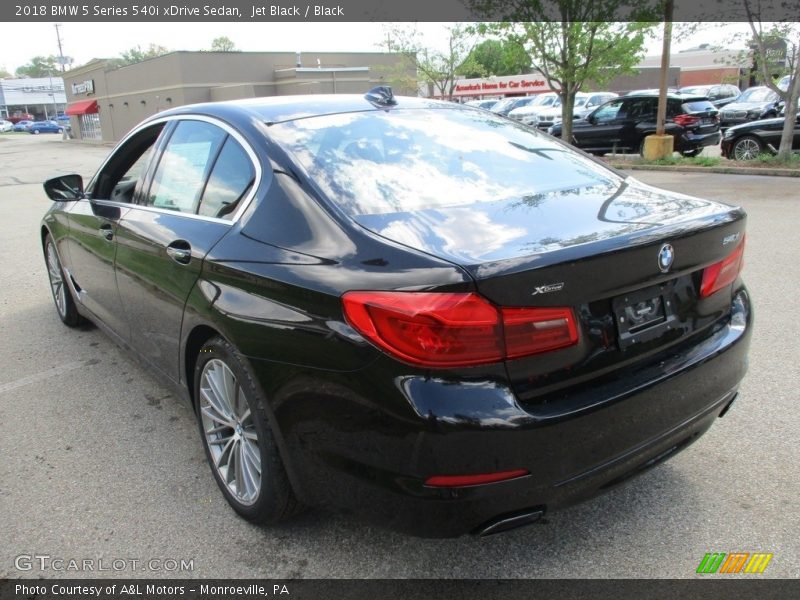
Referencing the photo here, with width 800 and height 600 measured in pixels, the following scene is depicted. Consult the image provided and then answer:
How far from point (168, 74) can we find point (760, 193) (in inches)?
1551

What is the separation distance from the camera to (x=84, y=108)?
2124 inches

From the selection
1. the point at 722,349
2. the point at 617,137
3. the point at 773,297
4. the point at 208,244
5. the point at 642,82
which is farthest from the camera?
the point at 642,82

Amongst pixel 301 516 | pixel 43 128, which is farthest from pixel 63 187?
pixel 43 128

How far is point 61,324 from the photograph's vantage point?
5586mm

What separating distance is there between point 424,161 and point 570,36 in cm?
1509

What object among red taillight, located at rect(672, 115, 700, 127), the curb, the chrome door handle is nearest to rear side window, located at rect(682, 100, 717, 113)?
red taillight, located at rect(672, 115, 700, 127)

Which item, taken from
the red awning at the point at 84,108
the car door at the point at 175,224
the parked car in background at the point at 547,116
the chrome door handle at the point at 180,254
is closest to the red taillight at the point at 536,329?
the car door at the point at 175,224

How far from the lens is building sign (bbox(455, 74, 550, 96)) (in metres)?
51.2

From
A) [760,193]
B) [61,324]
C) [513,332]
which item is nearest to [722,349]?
[513,332]

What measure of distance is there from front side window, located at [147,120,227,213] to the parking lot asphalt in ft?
4.12

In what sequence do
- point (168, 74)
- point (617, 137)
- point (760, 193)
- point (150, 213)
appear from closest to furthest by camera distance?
1. point (150, 213)
2. point (760, 193)
3. point (617, 137)
4. point (168, 74)

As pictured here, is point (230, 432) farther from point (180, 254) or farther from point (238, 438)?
point (180, 254)

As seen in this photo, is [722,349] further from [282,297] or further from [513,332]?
[282,297]

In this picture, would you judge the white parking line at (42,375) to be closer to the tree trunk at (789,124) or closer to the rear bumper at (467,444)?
the rear bumper at (467,444)
